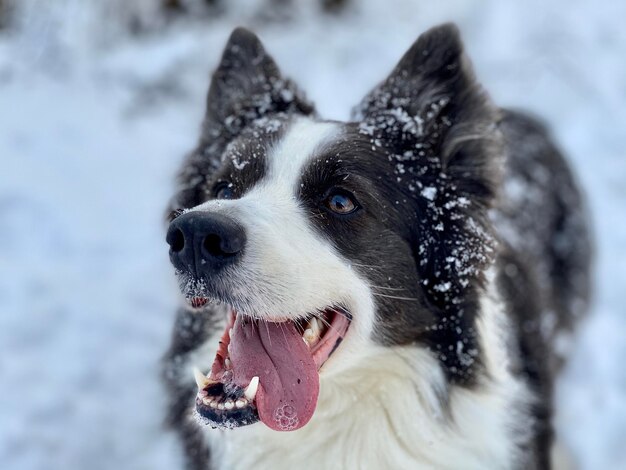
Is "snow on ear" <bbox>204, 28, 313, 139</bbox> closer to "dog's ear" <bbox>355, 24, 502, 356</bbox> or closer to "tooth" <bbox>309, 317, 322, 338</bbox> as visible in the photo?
"dog's ear" <bbox>355, 24, 502, 356</bbox>

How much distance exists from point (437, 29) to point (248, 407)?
1786 millimetres

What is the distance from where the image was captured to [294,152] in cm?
298

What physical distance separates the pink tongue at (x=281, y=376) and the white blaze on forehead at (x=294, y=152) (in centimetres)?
61

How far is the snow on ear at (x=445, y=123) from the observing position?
3.14 meters

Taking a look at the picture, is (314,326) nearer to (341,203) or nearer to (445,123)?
(341,203)

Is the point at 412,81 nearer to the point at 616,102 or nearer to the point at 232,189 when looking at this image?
the point at 232,189

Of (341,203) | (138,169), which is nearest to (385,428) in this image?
(341,203)

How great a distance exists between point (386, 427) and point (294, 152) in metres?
1.24

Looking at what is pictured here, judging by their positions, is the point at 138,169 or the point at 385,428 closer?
the point at 385,428

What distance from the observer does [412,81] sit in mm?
3242

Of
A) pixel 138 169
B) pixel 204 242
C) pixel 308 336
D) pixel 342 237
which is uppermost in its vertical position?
pixel 138 169

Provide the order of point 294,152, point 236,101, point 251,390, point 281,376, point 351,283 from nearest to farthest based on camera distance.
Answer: point 251,390, point 281,376, point 351,283, point 294,152, point 236,101

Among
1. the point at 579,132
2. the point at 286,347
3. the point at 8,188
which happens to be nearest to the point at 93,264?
the point at 8,188

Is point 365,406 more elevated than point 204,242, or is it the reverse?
point 204,242
